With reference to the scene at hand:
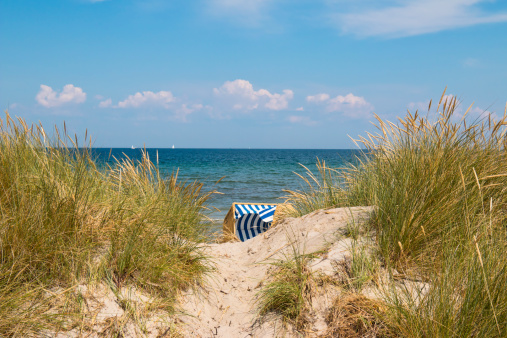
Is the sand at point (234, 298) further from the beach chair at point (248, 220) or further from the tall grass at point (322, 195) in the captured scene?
the beach chair at point (248, 220)

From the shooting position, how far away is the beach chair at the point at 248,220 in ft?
25.8

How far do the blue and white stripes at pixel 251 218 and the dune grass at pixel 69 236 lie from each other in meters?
3.66

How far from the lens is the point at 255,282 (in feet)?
13.1

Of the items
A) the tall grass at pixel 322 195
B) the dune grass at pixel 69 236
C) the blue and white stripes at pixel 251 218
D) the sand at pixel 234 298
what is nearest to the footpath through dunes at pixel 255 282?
the sand at pixel 234 298

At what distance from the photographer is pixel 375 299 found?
2.89m

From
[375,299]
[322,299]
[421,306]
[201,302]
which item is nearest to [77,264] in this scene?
[201,302]

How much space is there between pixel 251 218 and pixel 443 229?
199 inches

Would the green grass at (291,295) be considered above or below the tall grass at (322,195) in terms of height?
below

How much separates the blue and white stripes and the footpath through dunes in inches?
111

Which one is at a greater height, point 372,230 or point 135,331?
point 372,230

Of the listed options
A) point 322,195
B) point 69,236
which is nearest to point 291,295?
point 69,236

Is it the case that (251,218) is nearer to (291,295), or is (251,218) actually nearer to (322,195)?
(322,195)

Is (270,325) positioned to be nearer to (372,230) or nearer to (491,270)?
(372,230)

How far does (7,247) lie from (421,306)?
2.86 m
